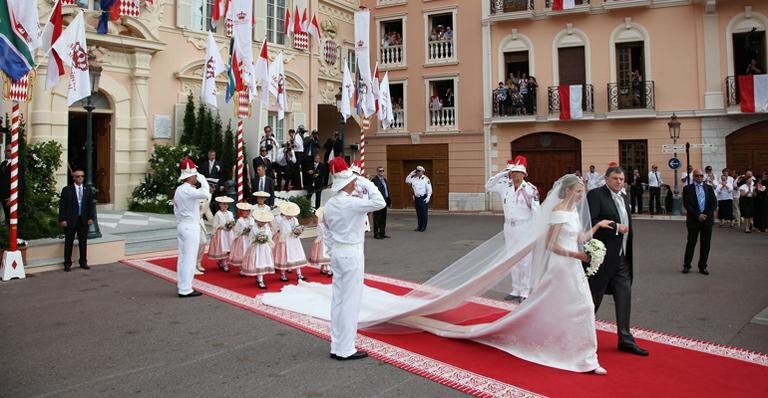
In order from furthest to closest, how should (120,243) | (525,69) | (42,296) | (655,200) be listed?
(525,69) < (655,200) < (120,243) < (42,296)

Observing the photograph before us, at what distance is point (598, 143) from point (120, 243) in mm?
18652

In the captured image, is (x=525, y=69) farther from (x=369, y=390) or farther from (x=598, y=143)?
(x=369, y=390)

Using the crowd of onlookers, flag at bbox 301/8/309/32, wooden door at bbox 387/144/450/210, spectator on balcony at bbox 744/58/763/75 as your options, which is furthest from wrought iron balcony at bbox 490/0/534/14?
flag at bbox 301/8/309/32

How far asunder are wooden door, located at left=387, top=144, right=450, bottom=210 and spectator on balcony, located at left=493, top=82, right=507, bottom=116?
3.02 metres

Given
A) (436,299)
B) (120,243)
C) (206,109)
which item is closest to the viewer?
(436,299)

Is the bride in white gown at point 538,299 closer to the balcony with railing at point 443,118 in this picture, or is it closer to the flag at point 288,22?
the flag at point 288,22

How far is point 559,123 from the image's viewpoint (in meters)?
23.3

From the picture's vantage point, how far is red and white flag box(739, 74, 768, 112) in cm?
2009

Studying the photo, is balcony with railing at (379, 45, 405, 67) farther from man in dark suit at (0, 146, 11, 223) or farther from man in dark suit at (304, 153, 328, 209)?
man in dark suit at (0, 146, 11, 223)

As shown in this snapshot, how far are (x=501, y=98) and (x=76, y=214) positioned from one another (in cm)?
1792

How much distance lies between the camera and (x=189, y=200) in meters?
8.05

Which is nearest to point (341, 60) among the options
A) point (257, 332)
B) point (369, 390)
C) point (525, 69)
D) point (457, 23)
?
point (457, 23)

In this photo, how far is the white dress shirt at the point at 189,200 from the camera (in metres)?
7.99

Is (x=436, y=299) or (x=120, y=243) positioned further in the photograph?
(x=120, y=243)
